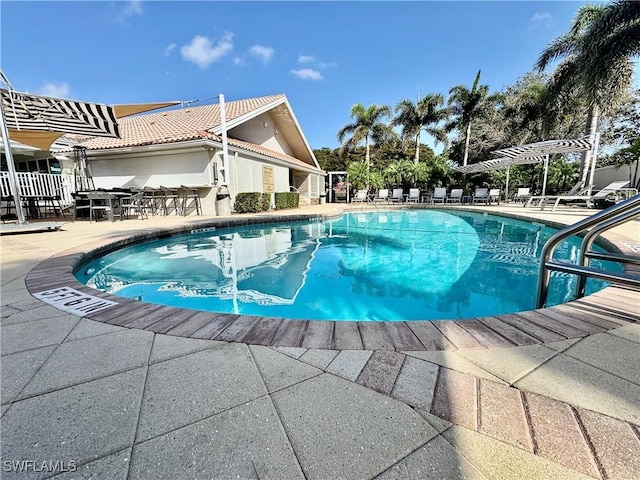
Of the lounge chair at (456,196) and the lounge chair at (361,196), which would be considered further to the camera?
the lounge chair at (361,196)

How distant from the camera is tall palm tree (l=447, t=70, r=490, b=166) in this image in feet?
64.1

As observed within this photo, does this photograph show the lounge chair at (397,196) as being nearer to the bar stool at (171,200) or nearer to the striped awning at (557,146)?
the striped awning at (557,146)

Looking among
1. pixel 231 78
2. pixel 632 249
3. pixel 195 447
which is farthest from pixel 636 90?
pixel 195 447

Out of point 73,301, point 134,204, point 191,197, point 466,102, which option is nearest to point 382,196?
point 466,102

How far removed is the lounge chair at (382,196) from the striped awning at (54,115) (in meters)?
15.7

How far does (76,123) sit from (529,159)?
1902cm

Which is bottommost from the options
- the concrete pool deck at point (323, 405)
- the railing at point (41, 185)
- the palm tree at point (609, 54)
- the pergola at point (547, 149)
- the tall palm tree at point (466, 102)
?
the concrete pool deck at point (323, 405)

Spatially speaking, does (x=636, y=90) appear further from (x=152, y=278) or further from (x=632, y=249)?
(x=152, y=278)

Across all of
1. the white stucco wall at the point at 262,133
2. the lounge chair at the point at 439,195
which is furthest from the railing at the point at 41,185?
the lounge chair at the point at 439,195

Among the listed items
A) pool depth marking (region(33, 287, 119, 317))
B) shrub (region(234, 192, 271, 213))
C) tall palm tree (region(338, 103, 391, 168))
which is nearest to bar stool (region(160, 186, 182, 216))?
shrub (region(234, 192, 271, 213))

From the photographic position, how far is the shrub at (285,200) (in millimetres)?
13336

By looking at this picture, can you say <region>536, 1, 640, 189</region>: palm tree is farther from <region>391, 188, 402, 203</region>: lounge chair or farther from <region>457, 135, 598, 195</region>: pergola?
<region>391, 188, 402, 203</region>: lounge chair

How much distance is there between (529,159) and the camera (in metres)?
14.4

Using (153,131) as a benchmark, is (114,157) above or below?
below
